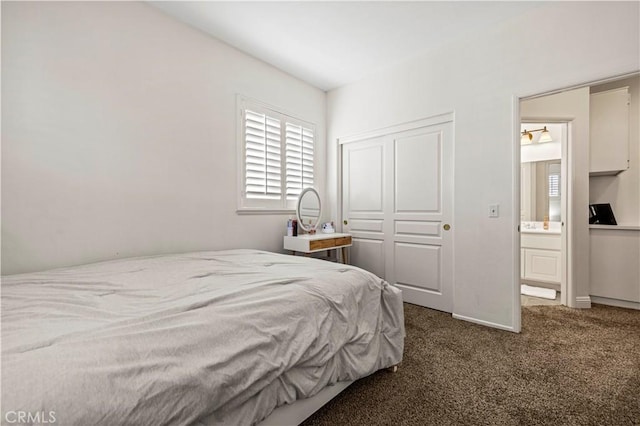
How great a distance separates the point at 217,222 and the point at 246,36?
5.96 feet

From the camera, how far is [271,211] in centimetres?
336

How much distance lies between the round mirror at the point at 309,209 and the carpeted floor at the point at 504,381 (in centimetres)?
160

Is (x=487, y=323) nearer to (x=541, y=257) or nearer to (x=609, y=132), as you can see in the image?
(x=541, y=257)

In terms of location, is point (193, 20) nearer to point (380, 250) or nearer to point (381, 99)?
point (381, 99)

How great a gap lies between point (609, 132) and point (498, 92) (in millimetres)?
1881

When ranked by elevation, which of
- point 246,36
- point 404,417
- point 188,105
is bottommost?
point 404,417

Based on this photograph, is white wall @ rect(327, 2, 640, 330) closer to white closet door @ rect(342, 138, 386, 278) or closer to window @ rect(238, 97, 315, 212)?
white closet door @ rect(342, 138, 386, 278)

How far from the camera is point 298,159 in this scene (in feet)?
12.1

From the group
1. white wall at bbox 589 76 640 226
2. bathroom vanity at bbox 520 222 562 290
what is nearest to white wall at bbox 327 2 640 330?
white wall at bbox 589 76 640 226

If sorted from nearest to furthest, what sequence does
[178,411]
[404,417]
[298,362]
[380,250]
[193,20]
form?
[178,411] → [298,362] → [404,417] → [193,20] → [380,250]

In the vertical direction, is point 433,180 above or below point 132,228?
above

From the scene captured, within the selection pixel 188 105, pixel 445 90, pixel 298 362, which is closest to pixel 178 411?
pixel 298 362

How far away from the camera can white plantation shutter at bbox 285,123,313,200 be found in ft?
11.7

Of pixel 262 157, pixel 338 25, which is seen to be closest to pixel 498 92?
pixel 338 25
